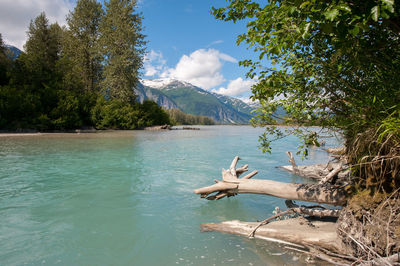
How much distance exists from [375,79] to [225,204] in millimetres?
5699

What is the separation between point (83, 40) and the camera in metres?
51.3

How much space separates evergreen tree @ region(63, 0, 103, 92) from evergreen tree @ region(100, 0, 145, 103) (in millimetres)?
2969

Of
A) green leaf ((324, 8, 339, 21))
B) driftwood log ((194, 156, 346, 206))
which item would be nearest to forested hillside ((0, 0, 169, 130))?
driftwood log ((194, 156, 346, 206))

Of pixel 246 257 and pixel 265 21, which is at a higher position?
pixel 265 21

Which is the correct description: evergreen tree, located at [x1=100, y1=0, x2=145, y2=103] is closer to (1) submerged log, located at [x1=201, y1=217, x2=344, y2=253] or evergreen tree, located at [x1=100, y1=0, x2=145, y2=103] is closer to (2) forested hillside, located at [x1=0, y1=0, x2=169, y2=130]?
(2) forested hillside, located at [x1=0, y1=0, x2=169, y2=130]

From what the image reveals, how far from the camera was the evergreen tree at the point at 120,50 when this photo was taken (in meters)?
47.8

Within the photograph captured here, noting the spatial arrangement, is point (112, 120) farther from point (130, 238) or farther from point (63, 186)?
point (130, 238)

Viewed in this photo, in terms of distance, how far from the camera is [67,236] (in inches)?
221

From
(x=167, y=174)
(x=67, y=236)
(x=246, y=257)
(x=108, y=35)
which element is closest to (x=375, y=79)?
(x=246, y=257)

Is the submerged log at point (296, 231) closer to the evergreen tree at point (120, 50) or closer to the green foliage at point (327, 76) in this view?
the green foliage at point (327, 76)

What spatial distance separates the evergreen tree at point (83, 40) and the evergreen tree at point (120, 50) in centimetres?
297

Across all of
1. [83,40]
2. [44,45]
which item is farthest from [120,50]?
[44,45]

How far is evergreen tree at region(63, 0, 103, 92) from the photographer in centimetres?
4988

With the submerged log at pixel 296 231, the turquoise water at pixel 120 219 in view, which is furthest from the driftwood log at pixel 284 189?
the turquoise water at pixel 120 219
